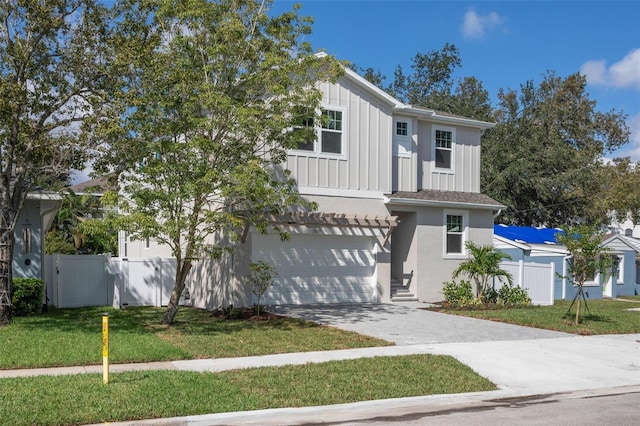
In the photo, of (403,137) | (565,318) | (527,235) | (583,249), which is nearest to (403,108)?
(403,137)

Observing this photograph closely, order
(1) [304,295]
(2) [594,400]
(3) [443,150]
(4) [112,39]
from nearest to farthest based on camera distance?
1. (2) [594,400]
2. (4) [112,39]
3. (1) [304,295]
4. (3) [443,150]

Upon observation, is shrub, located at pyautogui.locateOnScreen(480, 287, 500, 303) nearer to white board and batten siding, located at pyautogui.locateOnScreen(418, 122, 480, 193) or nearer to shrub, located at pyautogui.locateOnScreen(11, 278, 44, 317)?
white board and batten siding, located at pyautogui.locateOnScreen(418, 122, 480, 193)

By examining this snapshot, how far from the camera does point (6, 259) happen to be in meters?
14.9

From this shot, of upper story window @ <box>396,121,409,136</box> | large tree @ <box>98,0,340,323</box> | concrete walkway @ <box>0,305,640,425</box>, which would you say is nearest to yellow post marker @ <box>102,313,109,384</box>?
concrete walkway @ <box>0,305,640,425</box>

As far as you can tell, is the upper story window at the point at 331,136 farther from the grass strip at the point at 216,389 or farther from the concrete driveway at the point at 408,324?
the grass strip at the point at 216,389

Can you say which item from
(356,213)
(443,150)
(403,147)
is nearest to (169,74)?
(356,213)

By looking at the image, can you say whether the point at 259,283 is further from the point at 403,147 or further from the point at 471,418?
the point at 471,418

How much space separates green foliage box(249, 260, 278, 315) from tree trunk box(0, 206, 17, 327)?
5775 millimetres

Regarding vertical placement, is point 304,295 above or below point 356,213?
below

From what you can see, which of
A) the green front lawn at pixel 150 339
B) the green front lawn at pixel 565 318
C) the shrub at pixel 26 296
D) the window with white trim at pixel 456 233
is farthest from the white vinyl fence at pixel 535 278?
the shrub at pixel 26 296

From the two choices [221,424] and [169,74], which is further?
[169,74]

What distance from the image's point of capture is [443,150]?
23500mm

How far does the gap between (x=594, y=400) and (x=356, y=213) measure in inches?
465

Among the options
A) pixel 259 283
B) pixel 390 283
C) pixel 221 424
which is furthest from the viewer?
pixel 390 283
